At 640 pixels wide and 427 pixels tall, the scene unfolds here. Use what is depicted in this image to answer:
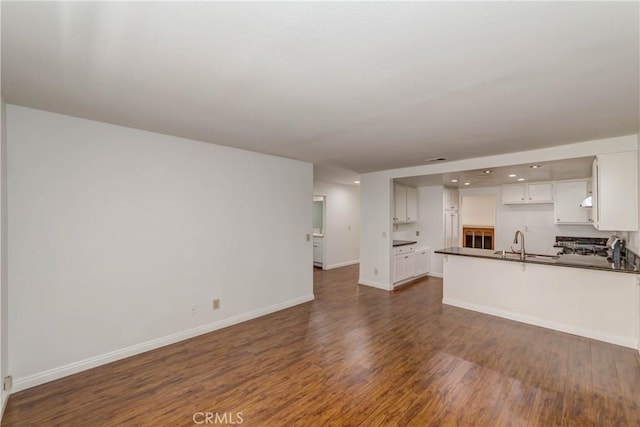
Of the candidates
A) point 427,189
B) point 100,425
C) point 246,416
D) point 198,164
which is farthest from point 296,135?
point 427,189

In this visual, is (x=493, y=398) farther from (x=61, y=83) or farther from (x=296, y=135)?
(x=61, y=83)

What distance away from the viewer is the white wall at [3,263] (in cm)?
219

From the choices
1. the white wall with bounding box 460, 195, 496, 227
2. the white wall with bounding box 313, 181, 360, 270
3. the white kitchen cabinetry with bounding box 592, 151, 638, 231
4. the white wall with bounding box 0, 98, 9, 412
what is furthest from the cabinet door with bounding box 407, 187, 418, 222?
the white wall with bounding box 0, 98, 9, 412

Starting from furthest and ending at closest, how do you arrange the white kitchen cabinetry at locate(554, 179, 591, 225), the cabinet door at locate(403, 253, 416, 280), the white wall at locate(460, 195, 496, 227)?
the white wall at locate(460, 195, 496, 227) → the cabinet door at locate(403, 253, 416, 280) → the white kitchen cabinetry at locate(554, 179, 591, 225)

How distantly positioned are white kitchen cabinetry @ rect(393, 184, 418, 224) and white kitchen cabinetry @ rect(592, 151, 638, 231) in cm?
314

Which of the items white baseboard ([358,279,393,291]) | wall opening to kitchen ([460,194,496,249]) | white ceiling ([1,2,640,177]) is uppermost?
white ceiling ([1,2,640,177])

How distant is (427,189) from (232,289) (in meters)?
5.16

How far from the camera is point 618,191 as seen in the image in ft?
10.5

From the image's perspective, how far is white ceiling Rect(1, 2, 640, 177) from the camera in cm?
130

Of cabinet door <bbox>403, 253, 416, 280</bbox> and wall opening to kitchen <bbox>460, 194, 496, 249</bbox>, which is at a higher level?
wall opening to kitchen <bbox>460, 194, 496, 249</bbox>

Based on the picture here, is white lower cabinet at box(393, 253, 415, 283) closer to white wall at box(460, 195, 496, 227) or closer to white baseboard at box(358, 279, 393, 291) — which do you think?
white baseboard at box(358, 279, 393, 291)

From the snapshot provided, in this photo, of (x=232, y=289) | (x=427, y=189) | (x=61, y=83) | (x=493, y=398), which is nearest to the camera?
(x=61, y=83)

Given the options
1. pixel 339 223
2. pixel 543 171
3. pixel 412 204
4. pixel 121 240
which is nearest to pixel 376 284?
pixel 412 204

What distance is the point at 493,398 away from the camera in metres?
2.31
